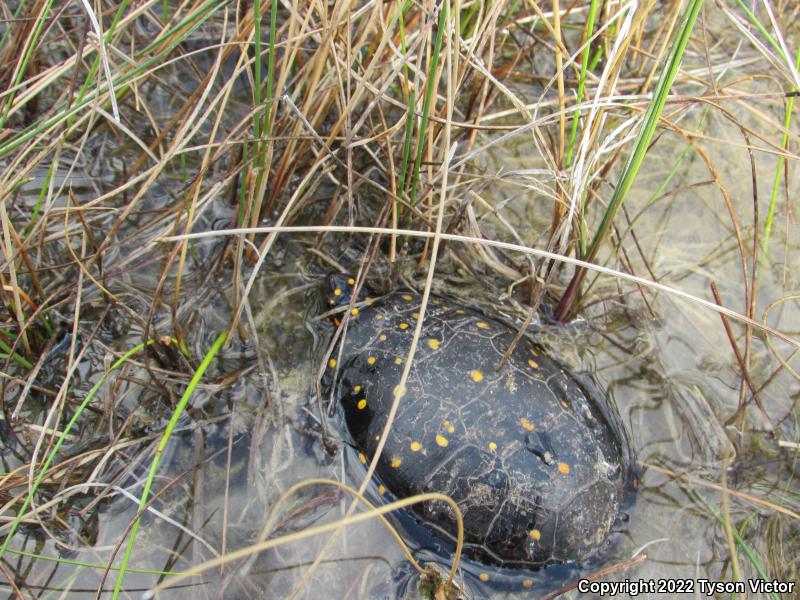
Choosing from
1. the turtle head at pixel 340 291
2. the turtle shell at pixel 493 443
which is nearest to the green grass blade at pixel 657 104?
the turtle shell at pixel 493 443

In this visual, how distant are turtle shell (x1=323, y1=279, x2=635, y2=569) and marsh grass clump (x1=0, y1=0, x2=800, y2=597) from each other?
0.77ft

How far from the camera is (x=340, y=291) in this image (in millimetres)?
2465

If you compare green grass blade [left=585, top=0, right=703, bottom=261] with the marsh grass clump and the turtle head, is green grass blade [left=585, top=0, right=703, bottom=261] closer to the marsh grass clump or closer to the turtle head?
the marsh grass clump

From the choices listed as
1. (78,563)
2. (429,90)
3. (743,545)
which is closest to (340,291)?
(429,90)

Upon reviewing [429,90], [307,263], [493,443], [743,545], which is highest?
[429,90]

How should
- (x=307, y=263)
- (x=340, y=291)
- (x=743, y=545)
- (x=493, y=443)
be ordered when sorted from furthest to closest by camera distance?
(x=307, y=263), (x=340, y=291), (x=743, y=545), (x=493, y=443)

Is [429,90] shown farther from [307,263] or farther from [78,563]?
[78,563]

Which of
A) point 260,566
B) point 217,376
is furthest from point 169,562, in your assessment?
point 217,376

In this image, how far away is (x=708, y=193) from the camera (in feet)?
9.47

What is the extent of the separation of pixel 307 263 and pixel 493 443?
3.69 ft

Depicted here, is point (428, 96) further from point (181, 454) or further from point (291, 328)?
point (181, 454)

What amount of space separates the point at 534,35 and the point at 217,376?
2.04 metres

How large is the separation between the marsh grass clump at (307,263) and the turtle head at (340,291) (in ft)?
0.42

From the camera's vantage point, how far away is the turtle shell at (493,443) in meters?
1.96
